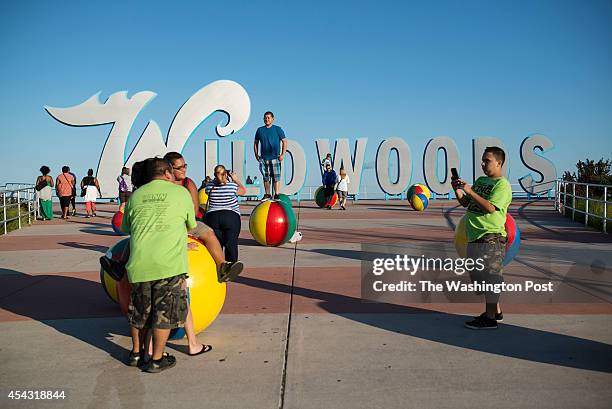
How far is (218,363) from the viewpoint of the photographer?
4590 mm

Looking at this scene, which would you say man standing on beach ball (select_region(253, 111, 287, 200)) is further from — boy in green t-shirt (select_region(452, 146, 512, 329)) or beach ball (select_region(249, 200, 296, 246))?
boy in green t-shirt (select_region(452, 146, 512, 329))

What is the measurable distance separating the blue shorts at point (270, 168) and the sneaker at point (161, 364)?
25.8ft

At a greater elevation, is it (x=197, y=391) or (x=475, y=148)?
(x=475, y=148)

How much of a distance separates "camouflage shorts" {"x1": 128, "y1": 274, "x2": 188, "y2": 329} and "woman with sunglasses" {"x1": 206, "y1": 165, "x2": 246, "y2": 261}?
12.0ft

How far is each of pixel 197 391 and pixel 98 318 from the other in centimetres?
250

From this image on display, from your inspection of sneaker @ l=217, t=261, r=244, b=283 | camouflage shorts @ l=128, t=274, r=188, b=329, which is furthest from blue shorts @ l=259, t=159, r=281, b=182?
camouflage shorts @ l=128, t=274, r=188, b=329

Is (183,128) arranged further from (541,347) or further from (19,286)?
(541,347)

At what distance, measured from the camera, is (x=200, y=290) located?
4957 mm

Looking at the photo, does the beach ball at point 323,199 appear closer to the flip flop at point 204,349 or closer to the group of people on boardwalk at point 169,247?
the group of people on boardwalk at point 169,247

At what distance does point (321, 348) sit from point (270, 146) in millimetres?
7489

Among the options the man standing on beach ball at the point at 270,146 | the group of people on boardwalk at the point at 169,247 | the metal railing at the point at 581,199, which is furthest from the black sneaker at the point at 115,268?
the metal railing at the point at 581,199

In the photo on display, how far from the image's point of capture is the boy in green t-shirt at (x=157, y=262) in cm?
441

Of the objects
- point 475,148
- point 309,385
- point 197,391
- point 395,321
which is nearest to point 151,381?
point 197,391

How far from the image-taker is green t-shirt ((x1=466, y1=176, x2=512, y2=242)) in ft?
17.7
